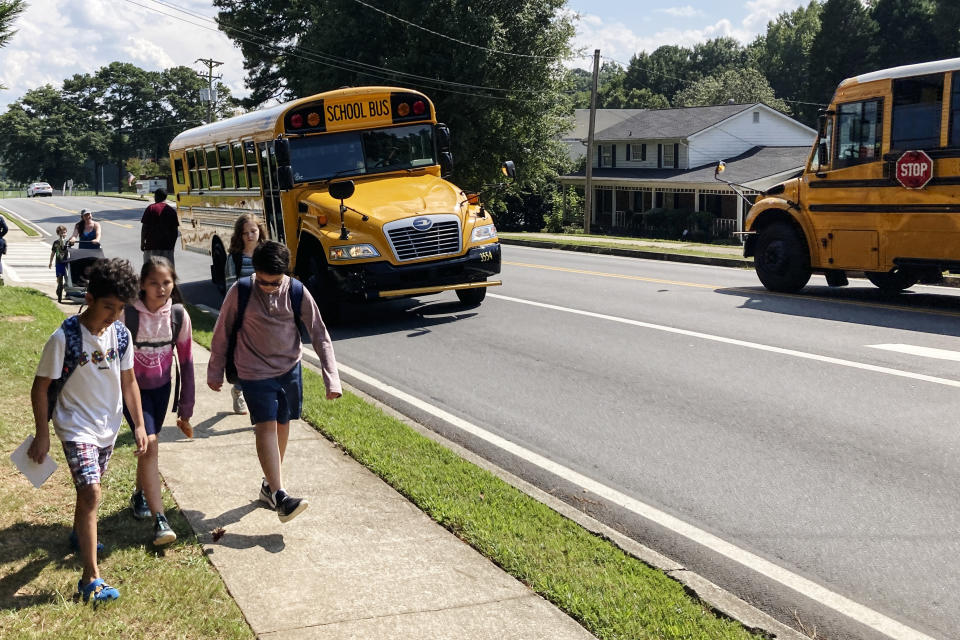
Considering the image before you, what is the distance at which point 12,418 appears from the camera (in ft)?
24.7

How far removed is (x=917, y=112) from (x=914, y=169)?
77cm

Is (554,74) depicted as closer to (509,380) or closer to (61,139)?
(509,380)

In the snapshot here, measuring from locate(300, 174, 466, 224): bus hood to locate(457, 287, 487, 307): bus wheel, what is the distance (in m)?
1.45

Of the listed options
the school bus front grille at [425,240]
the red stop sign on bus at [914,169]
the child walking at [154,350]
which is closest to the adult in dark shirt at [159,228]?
the school bus front grille at [425,240]

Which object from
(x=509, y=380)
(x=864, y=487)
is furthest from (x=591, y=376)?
(x=864, y=487)

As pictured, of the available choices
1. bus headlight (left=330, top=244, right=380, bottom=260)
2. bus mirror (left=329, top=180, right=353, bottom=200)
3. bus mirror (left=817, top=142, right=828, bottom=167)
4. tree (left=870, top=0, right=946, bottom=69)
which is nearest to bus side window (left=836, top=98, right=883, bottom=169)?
bus mirror (left=817, top=142, right=828, bottom=167)

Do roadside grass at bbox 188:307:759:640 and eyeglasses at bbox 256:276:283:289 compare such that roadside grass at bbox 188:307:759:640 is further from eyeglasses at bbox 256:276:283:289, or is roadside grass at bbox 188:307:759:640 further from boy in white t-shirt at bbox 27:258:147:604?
boy in white t-shirt at bbox 27:258:147:604

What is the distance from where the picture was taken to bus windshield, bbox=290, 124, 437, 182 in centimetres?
1343

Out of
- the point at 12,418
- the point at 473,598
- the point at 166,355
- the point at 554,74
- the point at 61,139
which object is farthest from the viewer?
the point at 61,139

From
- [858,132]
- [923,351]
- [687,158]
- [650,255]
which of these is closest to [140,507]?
[923,351]

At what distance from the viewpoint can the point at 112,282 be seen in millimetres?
4355

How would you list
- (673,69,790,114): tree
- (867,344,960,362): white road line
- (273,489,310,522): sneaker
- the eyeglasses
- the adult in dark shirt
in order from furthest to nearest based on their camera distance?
(673,69,790,114): tree < the adult in dark shirt < (867,344,960,362): white road line < the eyeglasses < (273,489,310,522): sneaker

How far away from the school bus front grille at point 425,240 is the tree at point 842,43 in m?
62.9

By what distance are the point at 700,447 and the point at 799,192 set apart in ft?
27.5
